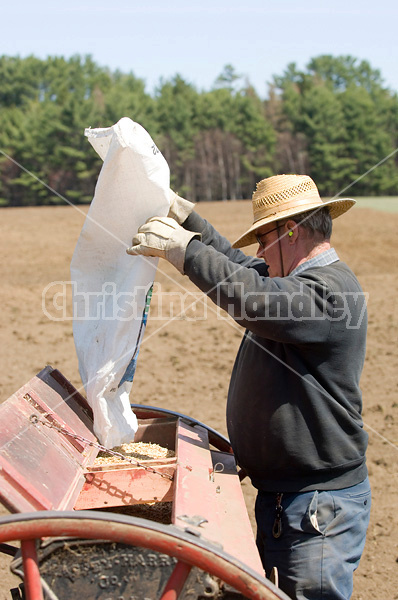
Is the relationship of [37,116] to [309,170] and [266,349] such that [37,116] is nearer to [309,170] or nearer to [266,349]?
[309,170]

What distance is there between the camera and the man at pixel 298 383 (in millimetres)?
2148

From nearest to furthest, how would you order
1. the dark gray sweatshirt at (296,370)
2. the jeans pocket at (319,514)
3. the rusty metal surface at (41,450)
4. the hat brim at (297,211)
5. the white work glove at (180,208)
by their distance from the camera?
the rusty metal surface at (41,450) < the dark gray sweatshirt at (296,370) < the jeans pocket at (319,514) < the hat brim at (297,211) < the white work glove at (180,208)

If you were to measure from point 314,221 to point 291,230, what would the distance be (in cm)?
9

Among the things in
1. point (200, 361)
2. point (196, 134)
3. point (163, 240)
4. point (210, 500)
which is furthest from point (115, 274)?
point (196, 134)

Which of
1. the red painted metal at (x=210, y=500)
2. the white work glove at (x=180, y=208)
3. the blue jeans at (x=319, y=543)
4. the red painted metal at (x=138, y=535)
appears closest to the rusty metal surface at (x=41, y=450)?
the red painted metal at (x=138, y=535)

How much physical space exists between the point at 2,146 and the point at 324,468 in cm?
5465

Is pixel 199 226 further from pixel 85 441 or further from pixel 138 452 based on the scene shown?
pixel 85 441

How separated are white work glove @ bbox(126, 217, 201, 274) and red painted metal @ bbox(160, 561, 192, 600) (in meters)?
0.97

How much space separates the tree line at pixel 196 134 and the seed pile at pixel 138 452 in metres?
44.7

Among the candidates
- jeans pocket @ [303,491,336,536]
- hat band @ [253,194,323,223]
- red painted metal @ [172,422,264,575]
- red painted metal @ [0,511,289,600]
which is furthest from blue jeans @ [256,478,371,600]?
hat band @ [253,194,323,223]

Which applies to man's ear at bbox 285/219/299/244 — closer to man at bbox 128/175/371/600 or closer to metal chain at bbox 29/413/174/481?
man at bbox 128/175/371/600

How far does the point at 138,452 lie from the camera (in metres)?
2.63

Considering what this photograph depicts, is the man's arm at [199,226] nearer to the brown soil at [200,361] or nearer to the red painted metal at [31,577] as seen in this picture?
the brown soil at [200,361]

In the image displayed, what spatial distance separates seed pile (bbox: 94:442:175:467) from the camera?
251cm
